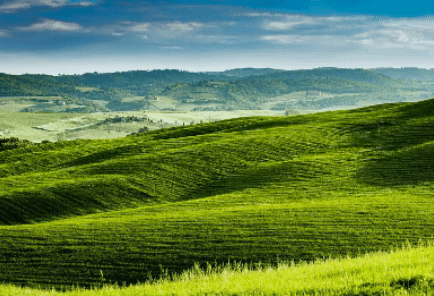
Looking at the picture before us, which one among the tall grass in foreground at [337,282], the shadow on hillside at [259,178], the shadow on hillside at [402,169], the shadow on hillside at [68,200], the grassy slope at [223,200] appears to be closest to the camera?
the tall grass in foreground at [337,282]

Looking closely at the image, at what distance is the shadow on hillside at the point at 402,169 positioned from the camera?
43031 mm

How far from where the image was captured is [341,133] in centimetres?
6512

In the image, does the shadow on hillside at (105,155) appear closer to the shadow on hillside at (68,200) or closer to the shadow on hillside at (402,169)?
the shadow on hillside at (68,200)

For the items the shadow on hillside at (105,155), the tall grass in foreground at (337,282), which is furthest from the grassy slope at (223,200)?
the tall grass in foreground at (337,282)

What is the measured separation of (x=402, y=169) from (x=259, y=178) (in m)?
13.8

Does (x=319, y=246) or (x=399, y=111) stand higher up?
(x=399, y=111)

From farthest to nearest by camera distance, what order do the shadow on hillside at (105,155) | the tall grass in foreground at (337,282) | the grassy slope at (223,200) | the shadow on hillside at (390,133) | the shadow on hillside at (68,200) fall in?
the shadow on hillside at (105,155)
the shadow on hillside at (390,133)
the shadow on hillside at (68,200)
the grassy slope at (223,200)
the tall grass in foreground at (337,282)

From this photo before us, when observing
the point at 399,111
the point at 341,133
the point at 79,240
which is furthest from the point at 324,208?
the point at 399,111

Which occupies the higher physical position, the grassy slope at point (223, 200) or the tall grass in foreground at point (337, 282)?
the tall grass in foreground at point (337, 282)

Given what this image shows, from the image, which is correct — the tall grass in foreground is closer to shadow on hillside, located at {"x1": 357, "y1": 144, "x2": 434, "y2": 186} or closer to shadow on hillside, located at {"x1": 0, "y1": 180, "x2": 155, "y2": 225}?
shadow on hillside, located at {"x1": 0, "y1": 180, "x2": 155, "y2": 225}

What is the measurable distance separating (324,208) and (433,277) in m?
21.5

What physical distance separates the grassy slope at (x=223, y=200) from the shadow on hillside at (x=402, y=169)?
100 millimetres

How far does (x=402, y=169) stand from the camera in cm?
4609

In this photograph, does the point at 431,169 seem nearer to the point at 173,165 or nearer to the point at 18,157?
the point at 173,165
